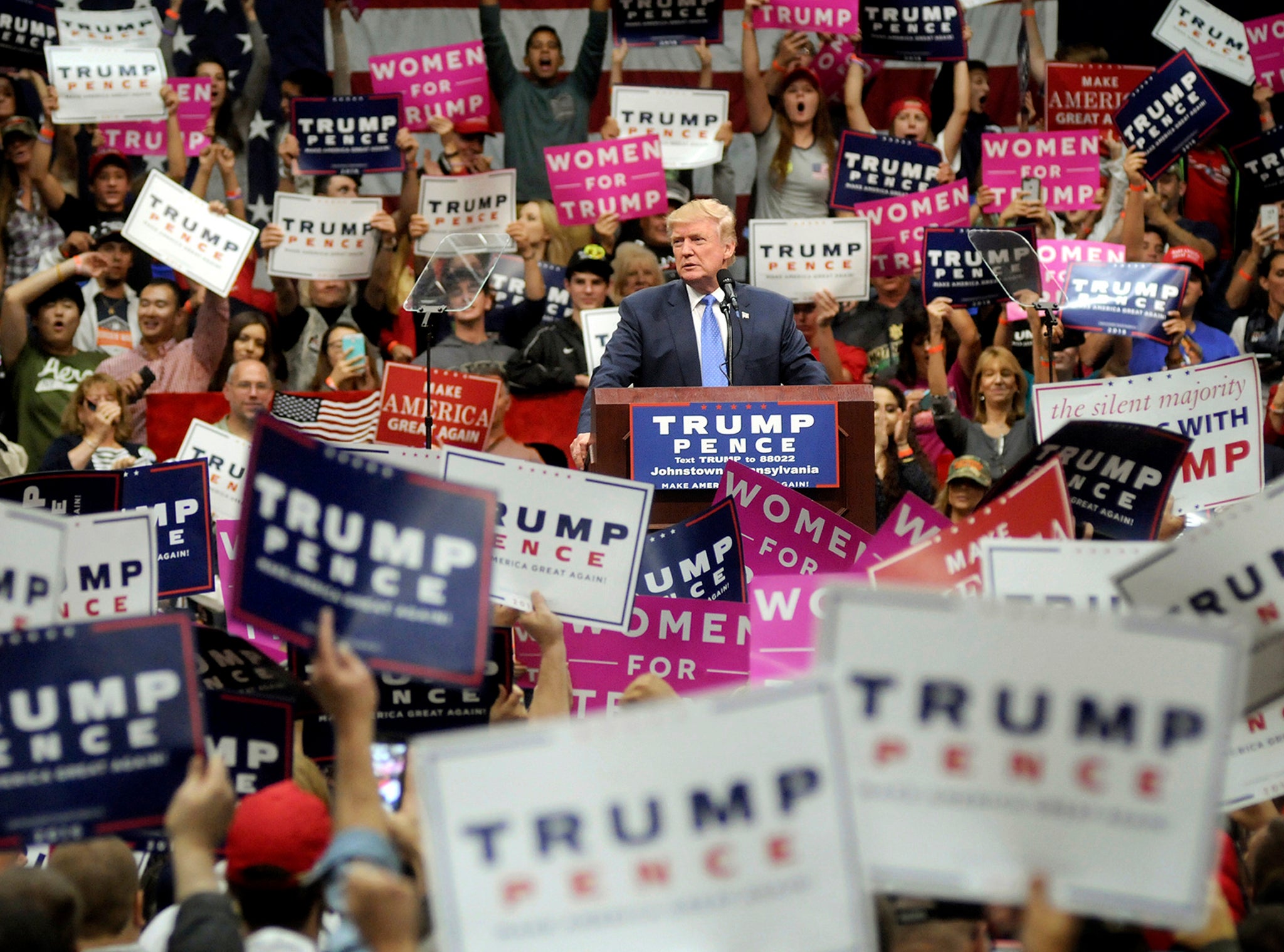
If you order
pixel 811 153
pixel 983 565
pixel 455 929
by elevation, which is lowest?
pixel 455 929

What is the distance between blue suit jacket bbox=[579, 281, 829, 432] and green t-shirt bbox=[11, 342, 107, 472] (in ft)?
12.3

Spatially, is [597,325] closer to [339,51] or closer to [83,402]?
[83,402]

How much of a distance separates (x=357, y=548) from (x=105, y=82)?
738 centimetres

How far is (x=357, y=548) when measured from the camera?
329cm

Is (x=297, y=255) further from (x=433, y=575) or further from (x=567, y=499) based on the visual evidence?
(x=433, y=575)

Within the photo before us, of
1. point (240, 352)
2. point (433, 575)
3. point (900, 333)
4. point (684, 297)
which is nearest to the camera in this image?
point (433, 575)

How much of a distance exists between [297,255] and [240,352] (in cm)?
102

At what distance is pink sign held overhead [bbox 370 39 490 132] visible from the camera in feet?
33.9

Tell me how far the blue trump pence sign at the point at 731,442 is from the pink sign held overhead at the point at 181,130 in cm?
590

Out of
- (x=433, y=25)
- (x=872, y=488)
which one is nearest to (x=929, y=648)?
(x=872, y=488)

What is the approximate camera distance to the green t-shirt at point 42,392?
8.49m

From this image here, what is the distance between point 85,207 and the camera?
9.88m

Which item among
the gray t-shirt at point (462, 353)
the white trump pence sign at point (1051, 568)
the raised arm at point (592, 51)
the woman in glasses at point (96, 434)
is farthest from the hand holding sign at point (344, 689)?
the raised arm at point (592, 51)

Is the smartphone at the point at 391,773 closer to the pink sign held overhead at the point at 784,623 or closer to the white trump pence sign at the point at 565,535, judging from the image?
the white trump pence sign at the point at 565,535
